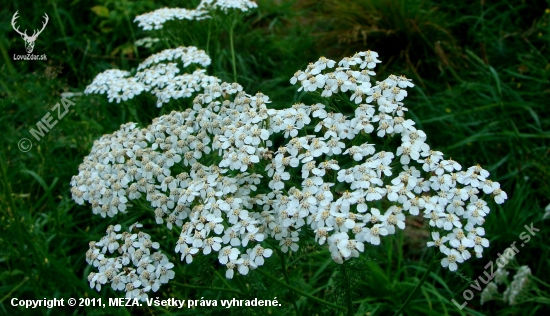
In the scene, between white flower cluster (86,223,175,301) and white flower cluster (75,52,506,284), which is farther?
white flower cluster (86,223,175,301)

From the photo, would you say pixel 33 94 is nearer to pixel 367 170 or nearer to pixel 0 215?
pixel 0 215

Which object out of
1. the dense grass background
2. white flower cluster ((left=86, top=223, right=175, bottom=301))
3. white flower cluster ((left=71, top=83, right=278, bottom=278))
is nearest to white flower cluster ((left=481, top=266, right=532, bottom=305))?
the dense grass background

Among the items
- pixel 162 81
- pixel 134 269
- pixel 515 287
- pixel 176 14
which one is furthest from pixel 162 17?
pixel 515 287

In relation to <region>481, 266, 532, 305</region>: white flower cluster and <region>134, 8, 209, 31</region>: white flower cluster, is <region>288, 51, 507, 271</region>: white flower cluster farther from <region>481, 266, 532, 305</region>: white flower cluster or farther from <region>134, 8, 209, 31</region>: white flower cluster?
<region>134, 8, 209, 31</region>: white flower cluster

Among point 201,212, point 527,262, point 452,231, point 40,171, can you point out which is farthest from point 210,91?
point 527,262

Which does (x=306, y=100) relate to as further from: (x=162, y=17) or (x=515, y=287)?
(x=515, y=287)

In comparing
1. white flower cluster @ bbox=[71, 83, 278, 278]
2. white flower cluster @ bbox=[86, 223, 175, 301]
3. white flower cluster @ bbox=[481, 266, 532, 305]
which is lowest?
white flower cluster @ bbox=[481, 266, 532, 305]
